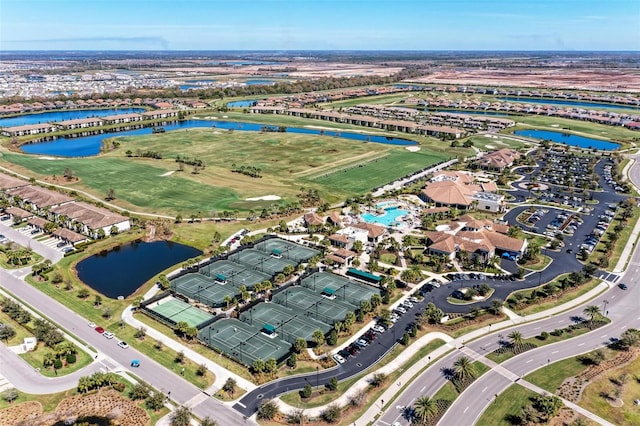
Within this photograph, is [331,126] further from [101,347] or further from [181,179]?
[101,347]

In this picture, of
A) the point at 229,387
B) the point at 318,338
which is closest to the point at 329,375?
the point at 318,338

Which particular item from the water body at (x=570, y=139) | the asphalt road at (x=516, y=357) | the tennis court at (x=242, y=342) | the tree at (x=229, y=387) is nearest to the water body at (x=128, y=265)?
the tennis court at (x=242, y=342)

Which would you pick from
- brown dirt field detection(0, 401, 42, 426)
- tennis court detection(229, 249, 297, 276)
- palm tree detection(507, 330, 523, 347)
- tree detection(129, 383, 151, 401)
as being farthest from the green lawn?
brown dirt field detection(0, 401, 42, 426)

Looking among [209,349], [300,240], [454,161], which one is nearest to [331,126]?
[454,161]

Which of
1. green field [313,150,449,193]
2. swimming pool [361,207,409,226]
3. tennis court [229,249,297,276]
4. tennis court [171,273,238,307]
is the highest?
green field [313,150,449,193]

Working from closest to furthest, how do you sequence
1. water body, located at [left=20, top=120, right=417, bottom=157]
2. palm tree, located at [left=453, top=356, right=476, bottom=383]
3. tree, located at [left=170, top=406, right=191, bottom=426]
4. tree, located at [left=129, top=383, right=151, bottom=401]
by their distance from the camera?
tree, located at [left=170, top=406, right=191, bottom=426] < tree, located at [left=129, top=383, right=151, bottom=401] < palm tree, located at [left=453, top=356, right=476, bottom=383] < water body, located at [left=20, top=120, right=417, bottom=157]

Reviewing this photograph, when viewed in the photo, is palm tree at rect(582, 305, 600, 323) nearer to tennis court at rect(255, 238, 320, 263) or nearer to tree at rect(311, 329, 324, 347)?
tree at rect(311, 329, 324, 347)
